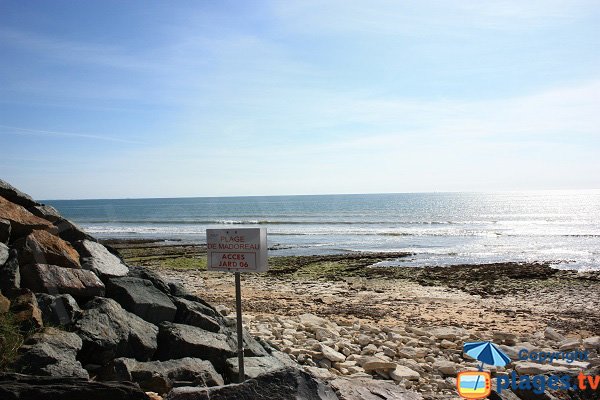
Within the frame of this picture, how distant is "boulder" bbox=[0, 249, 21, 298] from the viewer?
615 cm

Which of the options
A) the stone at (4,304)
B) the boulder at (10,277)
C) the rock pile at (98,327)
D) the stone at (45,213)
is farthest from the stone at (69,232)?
the stone at (4,304)

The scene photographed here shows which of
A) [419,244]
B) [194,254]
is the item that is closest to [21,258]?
[194,254]

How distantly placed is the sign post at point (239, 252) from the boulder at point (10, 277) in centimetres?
254

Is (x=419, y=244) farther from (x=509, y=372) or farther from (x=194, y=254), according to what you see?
(x=509, y=372)

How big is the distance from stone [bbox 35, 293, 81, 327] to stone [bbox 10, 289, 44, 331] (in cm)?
→ 11

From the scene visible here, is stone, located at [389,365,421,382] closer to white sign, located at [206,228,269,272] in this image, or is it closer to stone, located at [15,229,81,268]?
white sign, located at [206,228,269,272]

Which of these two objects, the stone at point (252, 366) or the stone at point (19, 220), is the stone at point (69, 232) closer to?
the stone at point (19, 220)

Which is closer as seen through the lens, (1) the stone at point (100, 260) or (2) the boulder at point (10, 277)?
(2) the boulder at point (10, 277)

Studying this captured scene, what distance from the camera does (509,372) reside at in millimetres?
7902

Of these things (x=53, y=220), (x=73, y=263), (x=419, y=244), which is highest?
(x=53, y=220)

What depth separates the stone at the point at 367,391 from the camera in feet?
16.9

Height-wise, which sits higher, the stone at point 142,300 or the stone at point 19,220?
the stone at point 19,220

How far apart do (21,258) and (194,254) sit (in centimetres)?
2647

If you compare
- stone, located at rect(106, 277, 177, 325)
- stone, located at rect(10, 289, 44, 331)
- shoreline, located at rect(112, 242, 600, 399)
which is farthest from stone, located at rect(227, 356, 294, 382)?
stone, located at rect(10, 289, 44, 331)
